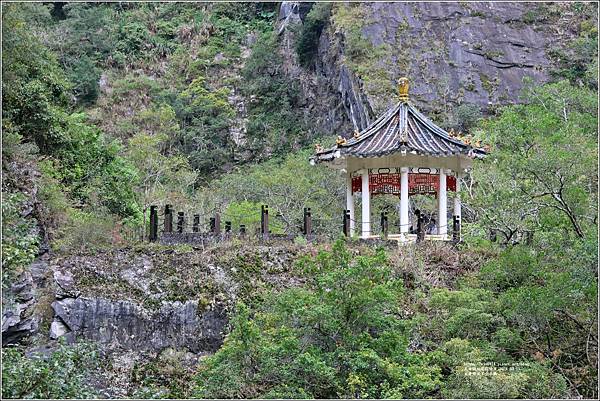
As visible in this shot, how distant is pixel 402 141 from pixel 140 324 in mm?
6090

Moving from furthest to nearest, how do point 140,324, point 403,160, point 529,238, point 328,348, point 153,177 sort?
point 153,177, point 403,160, point 529,238, point 140,324, point 328,348

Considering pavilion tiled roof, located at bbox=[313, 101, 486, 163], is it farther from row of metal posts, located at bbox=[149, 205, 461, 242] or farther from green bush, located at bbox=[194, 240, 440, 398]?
green bush, located at bbox=[194, 240, 440, 398]

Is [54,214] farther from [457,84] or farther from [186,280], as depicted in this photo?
[457,84]

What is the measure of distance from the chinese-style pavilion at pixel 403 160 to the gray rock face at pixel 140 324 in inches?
180

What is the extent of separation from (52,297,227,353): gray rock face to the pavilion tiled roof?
499cm

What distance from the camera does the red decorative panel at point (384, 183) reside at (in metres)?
16.0

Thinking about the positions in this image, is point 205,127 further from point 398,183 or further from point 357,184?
point 398,183

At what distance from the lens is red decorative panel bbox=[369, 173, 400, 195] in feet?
52.6

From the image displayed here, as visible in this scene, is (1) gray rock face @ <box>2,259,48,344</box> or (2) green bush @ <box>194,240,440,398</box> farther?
(1) gray rock face @ <box>2,259,48,344</box>

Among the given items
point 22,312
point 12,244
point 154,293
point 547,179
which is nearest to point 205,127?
point 154,293

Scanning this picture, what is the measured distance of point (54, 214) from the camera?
14.8 meters

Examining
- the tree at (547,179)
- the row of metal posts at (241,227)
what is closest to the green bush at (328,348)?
the tree at (547,179)

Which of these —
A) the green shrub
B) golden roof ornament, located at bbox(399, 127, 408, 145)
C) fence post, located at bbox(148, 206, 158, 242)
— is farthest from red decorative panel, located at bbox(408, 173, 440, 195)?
fence post, located at bbox(148, 206, 158, 242)

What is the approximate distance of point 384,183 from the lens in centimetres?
1612
